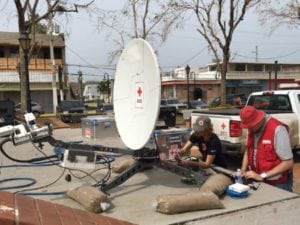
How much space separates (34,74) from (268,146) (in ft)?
142

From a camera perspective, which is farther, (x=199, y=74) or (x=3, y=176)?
(x=199, y=74)

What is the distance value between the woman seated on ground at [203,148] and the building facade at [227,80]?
1985 inches

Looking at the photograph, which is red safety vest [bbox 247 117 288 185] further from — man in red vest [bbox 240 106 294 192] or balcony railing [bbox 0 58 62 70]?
balcony railing [bbox 0 58 62 70]

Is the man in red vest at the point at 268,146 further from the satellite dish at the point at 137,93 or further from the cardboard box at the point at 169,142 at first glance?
the cardboard box at the point at 169,142

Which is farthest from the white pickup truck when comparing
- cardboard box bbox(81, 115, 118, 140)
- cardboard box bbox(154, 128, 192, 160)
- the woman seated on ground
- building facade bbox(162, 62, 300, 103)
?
building facade bbox(162, 62, 300, 103)

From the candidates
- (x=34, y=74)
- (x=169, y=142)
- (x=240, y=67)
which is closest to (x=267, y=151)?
(x=169, y=142)

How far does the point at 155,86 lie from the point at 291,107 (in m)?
6.58

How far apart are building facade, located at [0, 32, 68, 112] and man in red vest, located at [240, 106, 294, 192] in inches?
1515

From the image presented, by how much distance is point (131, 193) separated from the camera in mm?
5055

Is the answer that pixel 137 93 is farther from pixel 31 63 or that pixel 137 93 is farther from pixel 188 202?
pixel 31 63

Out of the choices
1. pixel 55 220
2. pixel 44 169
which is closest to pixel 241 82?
pixel 44 169

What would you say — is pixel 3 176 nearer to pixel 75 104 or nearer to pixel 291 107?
pixel 291 107

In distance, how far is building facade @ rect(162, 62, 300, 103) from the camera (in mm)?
62969

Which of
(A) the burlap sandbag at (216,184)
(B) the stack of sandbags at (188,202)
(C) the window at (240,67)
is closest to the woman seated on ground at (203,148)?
(A) the burlap sandbag at (216,184)
